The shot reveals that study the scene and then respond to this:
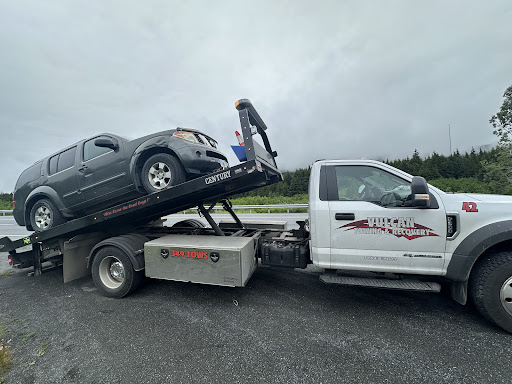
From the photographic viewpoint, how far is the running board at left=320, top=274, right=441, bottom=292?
265 cm

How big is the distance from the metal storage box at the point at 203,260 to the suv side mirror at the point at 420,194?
2.11m

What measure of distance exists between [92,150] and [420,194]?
513 centimetres

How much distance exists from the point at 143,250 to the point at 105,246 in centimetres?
70

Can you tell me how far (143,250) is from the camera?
360 centimetres

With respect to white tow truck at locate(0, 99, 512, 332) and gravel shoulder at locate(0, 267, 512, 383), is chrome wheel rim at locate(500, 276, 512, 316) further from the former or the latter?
gravel shoulder at locate(0, 267, 512, 383)

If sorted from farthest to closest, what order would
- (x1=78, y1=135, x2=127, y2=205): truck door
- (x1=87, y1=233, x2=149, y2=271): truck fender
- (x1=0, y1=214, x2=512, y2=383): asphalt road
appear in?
(x1=78, y1=135, x2=127, y2=205): truck door
(x1=87, y1=233, x2=149, y2=271): truck fender
(x1=0, y1=214, x2=512, y2=383): asphalt road

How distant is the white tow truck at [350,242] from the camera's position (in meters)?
→ 2.59

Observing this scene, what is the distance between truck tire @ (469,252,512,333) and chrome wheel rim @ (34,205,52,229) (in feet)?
22.2

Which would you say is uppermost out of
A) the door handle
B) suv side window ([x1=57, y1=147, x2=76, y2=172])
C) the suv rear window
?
suv side window ([x1=57, y1=147, x2=76, y2=172])

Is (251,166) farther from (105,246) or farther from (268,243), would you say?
(105,246)

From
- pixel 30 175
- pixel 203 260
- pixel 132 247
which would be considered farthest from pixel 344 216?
pixel 30 175

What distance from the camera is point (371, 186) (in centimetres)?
303

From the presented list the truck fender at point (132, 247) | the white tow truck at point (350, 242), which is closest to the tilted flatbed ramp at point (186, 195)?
the white tow truck at point (350, 242)

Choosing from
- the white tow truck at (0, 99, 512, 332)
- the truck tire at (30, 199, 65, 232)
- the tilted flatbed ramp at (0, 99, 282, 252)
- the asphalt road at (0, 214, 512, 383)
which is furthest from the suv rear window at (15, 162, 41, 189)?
the asphalt road at (0, 214, 512, 383)
